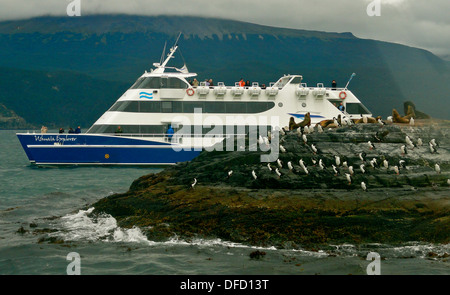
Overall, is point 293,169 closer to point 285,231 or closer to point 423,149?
point 285,231

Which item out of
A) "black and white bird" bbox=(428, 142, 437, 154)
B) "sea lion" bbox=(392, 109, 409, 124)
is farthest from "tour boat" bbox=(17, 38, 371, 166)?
"black and white bird" bbox=(428, 142, 437, 154)

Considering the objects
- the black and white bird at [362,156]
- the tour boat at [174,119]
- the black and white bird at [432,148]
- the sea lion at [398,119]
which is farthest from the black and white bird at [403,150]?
the tour boat at [174,119]

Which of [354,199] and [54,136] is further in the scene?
[54,136]

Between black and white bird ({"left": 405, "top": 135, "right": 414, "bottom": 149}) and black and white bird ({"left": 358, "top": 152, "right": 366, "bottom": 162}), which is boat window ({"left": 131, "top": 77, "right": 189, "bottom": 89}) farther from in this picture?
black and white bird ({"left": 358, "top": 152, "right": 366, "bottom": 162})

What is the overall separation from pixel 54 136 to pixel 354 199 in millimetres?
22259

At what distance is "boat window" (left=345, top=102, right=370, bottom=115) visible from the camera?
36250 mm

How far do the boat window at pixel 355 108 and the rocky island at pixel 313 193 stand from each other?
51.7 feet

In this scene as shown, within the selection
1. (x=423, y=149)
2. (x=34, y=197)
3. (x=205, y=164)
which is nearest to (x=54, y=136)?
(x=34, y=197)

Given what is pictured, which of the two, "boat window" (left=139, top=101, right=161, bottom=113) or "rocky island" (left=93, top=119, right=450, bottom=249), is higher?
"boat window" (left=139, top=101, right=161, bottom=113)

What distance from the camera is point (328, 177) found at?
1656 cm

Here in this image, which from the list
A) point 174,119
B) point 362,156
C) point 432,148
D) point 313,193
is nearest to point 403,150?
point 432,148

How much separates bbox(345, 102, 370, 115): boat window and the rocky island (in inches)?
620
